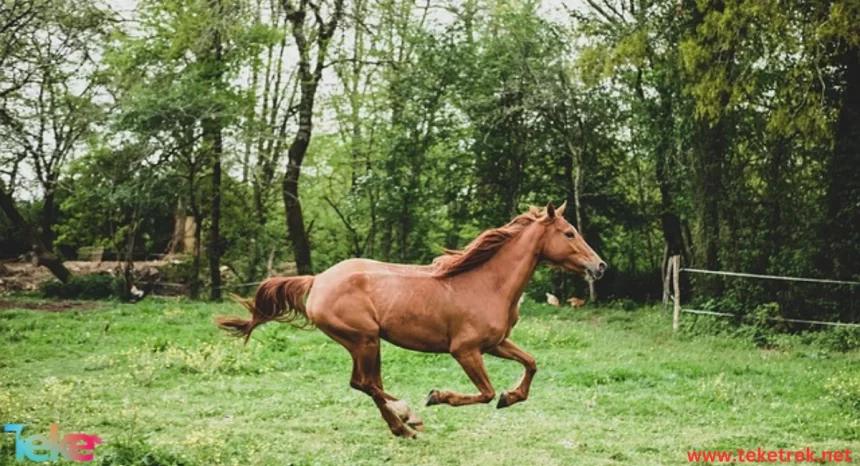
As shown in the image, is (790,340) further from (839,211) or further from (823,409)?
(823,409)

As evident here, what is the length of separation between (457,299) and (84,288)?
59.8 feet

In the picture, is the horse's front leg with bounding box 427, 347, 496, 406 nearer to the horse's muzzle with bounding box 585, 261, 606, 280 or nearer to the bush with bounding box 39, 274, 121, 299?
the horse's muzzle with bounding box 585, 261, 606, 280

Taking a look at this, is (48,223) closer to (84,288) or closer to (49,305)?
(84,288)

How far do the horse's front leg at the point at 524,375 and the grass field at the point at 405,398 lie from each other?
3.48 feet

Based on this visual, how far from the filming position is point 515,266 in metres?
6.41

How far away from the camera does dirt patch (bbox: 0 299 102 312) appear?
62.3 ft

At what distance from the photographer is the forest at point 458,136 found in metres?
16.8

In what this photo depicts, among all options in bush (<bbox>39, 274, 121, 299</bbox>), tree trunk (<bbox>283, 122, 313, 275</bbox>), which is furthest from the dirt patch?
tree trunk (<bbox>283, 122, 313, 275</bbox>)

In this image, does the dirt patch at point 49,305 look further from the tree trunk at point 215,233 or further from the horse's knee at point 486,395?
the horse's knee at point 486,395

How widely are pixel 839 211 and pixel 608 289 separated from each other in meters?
8.18

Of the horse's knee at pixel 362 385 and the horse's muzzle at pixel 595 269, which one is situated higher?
the horse's muzzle at pixel 595 269

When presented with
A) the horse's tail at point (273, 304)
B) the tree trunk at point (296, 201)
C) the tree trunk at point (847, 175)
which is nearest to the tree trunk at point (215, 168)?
the tree trunk at point (296, 201)

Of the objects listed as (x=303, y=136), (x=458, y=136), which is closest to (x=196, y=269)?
(x=303, y=136)

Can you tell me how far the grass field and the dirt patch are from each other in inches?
138
